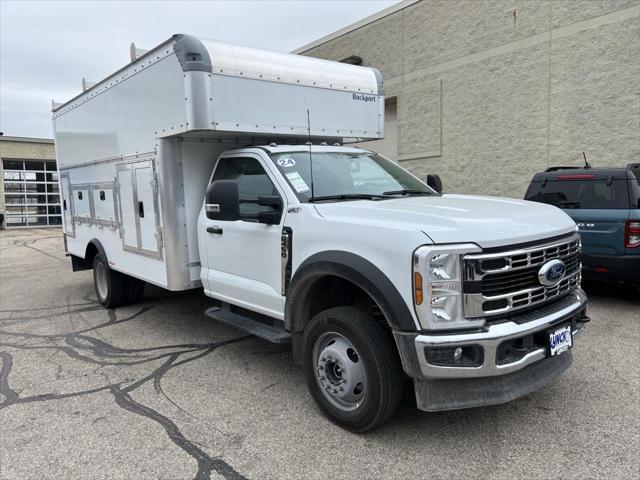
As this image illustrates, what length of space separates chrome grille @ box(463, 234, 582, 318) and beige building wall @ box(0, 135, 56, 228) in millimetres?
27310

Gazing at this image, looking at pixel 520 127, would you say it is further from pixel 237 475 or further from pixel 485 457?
pixel 237 475

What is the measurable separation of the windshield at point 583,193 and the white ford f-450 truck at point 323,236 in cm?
307

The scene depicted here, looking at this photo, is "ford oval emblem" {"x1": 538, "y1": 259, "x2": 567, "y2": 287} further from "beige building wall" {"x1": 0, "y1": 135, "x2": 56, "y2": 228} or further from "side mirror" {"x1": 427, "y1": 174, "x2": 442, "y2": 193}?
"beige building wall" {"x1": 0, "y1": 135, "x2": 56, "y2": 228}

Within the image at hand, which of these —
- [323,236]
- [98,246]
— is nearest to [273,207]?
[323,236]

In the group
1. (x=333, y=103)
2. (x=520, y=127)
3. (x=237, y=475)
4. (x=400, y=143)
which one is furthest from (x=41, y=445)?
(x=400, y=143)

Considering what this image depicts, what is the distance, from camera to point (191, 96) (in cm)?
457

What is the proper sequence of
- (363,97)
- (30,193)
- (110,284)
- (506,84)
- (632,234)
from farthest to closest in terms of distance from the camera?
1. (30,193)
2. (506,84)
3. (110,284)
4. (632,234)
5. (363,97)

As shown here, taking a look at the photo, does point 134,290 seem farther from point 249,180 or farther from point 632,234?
point 632,234

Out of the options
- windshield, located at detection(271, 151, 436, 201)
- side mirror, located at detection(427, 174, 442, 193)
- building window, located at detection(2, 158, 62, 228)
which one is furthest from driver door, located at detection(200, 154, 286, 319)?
building window, located at detection(2, 158, 62, 228)

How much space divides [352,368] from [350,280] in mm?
624

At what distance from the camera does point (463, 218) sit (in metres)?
3.14

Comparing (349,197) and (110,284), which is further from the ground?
(349,197)

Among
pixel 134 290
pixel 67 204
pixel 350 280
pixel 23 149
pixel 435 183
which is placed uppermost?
pixel 23 149

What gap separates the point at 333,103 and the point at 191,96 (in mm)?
1715
